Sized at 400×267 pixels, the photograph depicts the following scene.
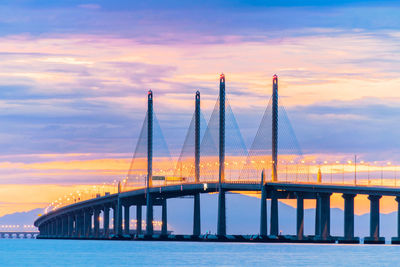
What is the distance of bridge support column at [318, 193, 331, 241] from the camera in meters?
146

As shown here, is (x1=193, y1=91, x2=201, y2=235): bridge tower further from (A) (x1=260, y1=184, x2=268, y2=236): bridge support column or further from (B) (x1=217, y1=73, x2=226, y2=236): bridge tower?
(A) (x1=260, y1=184, x2=268, y2=236): bridge support column

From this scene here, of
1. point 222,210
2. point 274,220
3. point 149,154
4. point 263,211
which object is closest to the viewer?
point 263,211

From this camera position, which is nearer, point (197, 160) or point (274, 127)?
point (274, 127)

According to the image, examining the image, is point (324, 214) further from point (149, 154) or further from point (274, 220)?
point (149, 154)

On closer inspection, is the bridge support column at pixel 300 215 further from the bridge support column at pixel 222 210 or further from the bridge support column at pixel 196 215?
the bridge support column at pixel 196 215

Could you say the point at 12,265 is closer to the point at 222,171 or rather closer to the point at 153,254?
the point at 153,254

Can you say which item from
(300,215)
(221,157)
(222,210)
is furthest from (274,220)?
(221,157)

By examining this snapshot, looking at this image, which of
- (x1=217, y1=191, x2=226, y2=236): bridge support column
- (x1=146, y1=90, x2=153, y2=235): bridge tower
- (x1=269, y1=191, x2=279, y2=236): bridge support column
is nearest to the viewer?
(x1=269, y1=191, x2=279, y2=236): bridge support column

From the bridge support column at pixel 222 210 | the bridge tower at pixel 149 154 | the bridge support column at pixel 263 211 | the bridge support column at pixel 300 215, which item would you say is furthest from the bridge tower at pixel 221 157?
the bridge tower at pixel 149 154

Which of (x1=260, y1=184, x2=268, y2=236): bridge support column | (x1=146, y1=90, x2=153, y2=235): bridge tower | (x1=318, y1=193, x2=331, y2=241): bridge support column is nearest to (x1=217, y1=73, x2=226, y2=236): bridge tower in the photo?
(x1=260, y1=184, x2=268, y2=236): bridge support column

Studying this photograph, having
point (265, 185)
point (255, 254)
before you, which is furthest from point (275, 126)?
point (255, 254)

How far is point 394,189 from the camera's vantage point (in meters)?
137

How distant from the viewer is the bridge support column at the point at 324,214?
146000 mm

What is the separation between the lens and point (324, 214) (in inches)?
5743
